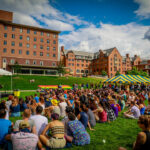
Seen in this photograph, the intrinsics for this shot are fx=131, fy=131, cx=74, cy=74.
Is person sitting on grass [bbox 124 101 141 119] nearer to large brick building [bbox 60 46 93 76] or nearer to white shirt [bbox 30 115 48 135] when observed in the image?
white shirt [bbox 30 115 48 135]

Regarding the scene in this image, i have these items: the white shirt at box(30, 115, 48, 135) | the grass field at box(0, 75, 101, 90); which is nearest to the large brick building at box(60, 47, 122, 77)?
the grass field at box(0, 75, 101, 90)

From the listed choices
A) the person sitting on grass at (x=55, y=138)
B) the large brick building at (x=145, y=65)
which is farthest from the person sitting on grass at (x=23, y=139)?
the large brick building at (x=145, y=65)

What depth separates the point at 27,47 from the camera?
52.4 m

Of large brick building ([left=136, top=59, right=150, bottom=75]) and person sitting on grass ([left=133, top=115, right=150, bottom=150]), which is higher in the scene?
large brick building ([left=136, top=59, right=150, bottom=75])

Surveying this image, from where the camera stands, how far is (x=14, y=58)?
50.1 metres

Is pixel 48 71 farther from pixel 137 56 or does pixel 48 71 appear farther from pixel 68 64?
pixel 137 56

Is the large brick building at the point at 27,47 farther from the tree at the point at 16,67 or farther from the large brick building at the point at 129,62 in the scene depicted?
the large brick building at the point at 129,62

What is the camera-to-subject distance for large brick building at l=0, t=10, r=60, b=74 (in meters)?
49.0

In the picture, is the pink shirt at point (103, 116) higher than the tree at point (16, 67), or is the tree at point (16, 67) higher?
the tree at point (16, 67)

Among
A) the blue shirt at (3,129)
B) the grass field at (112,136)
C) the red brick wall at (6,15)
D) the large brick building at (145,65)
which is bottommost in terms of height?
the grass field at (112,136)

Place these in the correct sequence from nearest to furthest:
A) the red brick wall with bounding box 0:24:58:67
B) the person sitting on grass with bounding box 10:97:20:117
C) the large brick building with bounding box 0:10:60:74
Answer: the person sitting on grass with bounding box 10:97:20:117 → the large brick building with bounding box 0:10:60:74 → the red brick wall with bounding box 0:24:58:67

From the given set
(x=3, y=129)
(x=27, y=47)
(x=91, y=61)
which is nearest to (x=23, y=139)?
(x=3, y=129)

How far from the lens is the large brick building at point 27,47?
49.0m

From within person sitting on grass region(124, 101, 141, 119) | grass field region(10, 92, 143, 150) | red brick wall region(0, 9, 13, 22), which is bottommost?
grass field region(10, 92, 143, 150)
